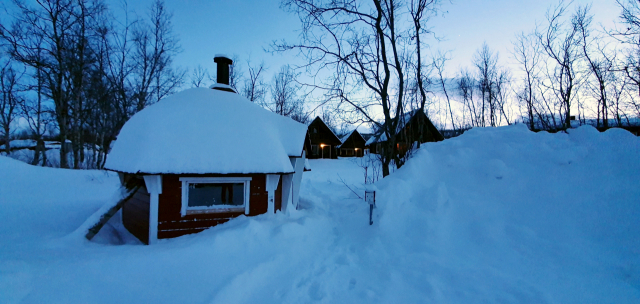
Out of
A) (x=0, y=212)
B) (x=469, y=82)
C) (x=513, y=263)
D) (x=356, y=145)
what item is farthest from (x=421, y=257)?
(x=356, y=145)

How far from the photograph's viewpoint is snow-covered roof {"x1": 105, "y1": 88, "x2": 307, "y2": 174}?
5.37m

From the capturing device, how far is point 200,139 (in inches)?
228

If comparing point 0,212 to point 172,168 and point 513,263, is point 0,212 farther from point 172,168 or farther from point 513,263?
point 513,263

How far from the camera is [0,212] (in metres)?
6.63

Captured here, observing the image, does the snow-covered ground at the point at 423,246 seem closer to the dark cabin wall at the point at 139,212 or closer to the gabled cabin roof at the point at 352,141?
the dark cabin wall at the point at 139,212

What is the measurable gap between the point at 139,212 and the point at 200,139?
2.26 m

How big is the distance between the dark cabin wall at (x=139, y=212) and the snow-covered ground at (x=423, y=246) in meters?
0.35

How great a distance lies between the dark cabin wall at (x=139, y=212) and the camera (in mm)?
5623

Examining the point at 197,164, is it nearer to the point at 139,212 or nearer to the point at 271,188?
the point at 271,188

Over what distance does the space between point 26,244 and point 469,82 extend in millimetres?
24067

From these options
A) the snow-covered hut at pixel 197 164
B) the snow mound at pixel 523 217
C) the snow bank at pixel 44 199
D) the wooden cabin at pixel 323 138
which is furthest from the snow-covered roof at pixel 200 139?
the wooden cabin at pixel 323 138

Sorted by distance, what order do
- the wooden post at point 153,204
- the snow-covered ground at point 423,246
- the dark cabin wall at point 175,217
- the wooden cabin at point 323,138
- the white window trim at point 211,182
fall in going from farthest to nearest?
the wooden cabin at point 323,138, the white window trim at point 211,182, the dark cabin wall at point 175,217, the wooden post at point 153,204, the snow-covered ground at point 423,246

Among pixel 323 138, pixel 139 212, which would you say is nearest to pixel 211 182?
pixel 139 212

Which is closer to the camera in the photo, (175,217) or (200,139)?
(175,217)
